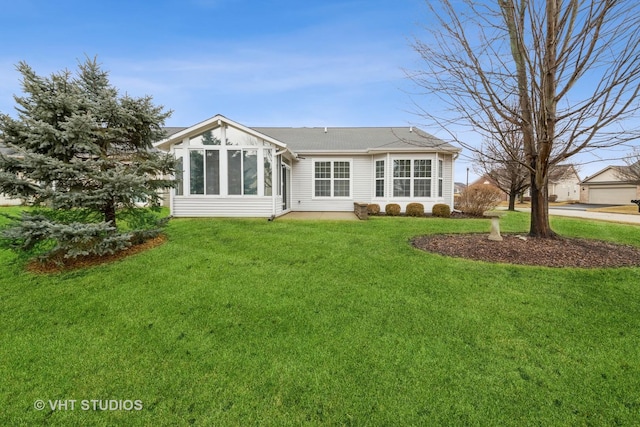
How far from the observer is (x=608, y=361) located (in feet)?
8.54

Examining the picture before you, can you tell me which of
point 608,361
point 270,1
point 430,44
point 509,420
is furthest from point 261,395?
point 270,1

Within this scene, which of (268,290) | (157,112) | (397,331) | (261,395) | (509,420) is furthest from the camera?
(157,112)

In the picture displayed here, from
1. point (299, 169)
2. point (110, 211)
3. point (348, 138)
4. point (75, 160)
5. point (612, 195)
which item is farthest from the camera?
point (612, 195)

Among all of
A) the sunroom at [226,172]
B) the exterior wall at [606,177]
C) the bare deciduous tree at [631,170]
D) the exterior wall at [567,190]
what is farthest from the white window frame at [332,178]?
the exterior wall at [567,190]

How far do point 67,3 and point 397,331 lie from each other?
13.1 meters

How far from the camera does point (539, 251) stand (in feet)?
19.3

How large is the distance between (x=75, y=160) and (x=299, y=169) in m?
9.93

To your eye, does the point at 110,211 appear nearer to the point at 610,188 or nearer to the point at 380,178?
the point at 380,178

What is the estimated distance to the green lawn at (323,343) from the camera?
2146 millimetres

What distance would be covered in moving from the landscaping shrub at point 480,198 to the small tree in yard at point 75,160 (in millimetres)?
13060

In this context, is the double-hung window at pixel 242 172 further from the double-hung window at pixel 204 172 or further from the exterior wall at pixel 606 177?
the exterior wall at pixel 606 177

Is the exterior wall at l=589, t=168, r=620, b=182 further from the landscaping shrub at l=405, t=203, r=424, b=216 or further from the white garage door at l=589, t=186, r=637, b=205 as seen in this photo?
Result: the landscaping shrub at l=405, t=203, r=424, b=216

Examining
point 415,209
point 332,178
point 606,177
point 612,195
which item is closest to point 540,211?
point 415,209

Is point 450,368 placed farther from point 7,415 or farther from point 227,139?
point 227,139
